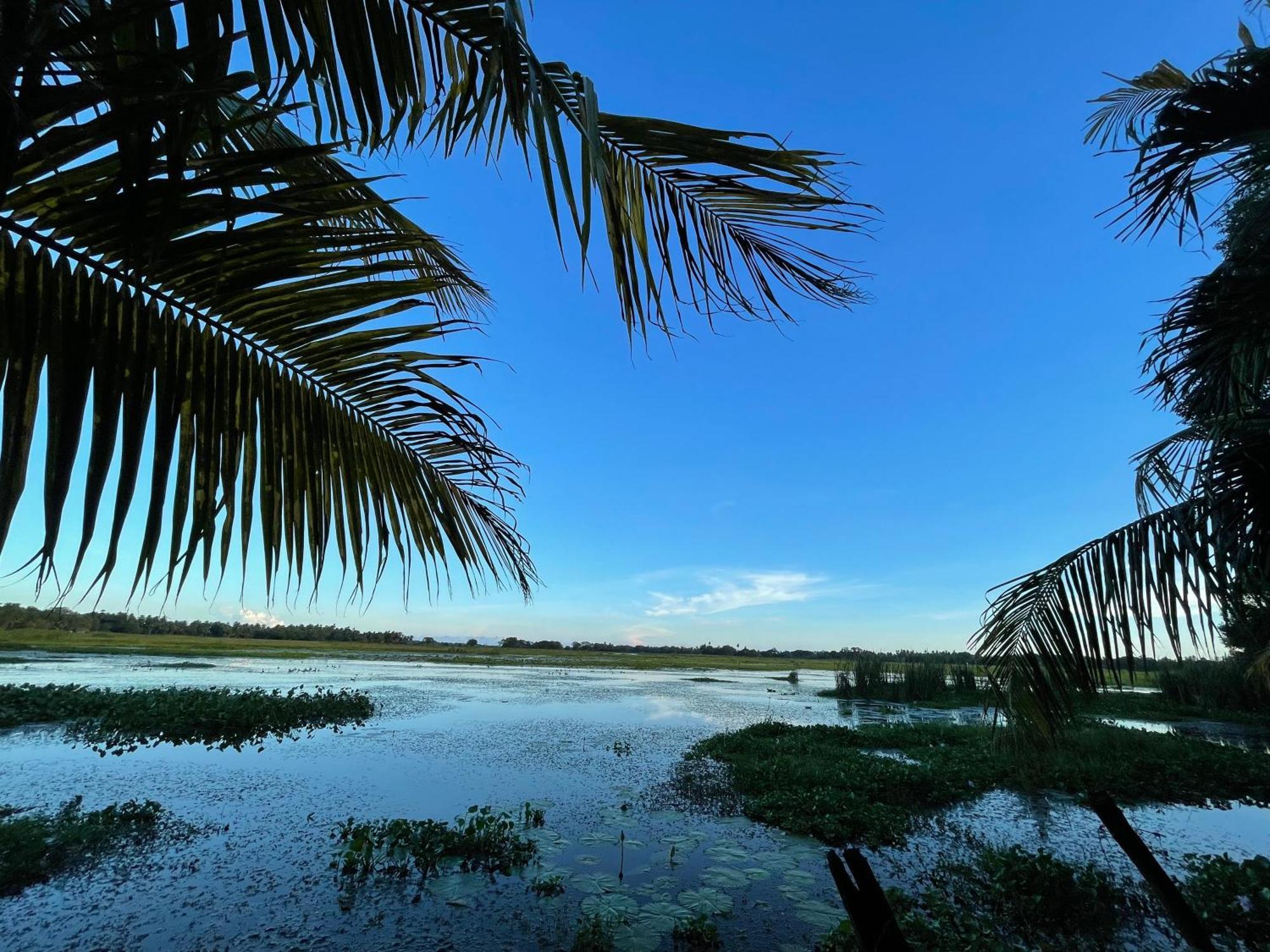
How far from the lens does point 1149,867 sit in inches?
127

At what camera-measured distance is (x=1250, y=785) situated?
33.0ft

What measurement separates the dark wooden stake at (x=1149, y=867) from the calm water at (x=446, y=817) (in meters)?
2.41

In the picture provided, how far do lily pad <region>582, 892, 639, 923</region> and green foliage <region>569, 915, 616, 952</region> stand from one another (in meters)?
0.16

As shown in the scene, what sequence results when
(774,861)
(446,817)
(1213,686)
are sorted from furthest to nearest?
(1213,686) < (446,817) < (774,861)

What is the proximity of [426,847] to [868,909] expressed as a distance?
5068 millimetres

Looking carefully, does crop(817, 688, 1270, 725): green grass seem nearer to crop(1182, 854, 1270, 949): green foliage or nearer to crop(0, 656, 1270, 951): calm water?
crop(0, 656, 1270, 951): calm water

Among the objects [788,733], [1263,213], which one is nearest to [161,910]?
[1263,213]

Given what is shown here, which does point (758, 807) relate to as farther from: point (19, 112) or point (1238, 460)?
point (19, 112)

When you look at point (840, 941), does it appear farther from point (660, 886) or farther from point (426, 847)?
point (426, 847)

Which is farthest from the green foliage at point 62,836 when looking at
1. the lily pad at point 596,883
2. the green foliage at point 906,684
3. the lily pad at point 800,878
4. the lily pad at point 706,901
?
the green foliage at point 906,684

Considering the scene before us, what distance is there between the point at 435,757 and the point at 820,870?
715cm

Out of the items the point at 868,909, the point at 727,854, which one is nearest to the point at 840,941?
the point at 727,854

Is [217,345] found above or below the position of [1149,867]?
above

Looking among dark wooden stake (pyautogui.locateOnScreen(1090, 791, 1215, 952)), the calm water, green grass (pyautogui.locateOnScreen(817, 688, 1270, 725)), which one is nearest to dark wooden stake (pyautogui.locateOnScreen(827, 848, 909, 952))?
dark wooden stake (pyautogui.locateOnScreen(1090, 791, 1215, 952))
